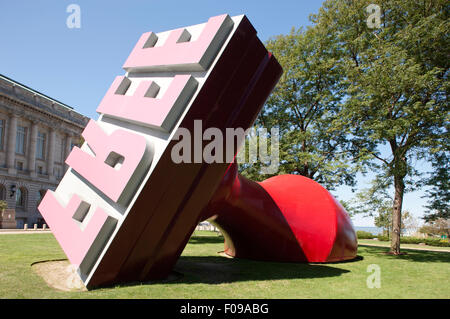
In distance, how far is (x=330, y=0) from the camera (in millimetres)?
21016

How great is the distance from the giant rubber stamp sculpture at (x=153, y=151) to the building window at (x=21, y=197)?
41209 mm

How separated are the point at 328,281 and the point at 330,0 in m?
18.9

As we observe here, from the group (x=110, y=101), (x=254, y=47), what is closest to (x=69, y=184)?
(x=110, y=101)

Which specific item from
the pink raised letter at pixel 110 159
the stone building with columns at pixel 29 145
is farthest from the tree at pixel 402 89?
the stone building with columns at pixel 29 145

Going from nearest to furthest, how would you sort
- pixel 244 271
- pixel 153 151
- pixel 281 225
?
pixel 153 151 → pixel 244 271 → pixel 281 225

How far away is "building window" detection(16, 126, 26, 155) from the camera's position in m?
43.9

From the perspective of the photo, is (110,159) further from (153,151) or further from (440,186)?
(440,186)

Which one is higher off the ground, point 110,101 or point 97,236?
point 110,101

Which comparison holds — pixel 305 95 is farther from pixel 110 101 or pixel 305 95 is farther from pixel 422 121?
pixel 110 101

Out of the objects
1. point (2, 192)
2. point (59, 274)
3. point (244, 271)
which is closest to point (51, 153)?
point (2, 192)

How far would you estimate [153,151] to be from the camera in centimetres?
657

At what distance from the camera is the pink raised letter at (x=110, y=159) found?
6.42m

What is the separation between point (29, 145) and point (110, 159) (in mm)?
45332
